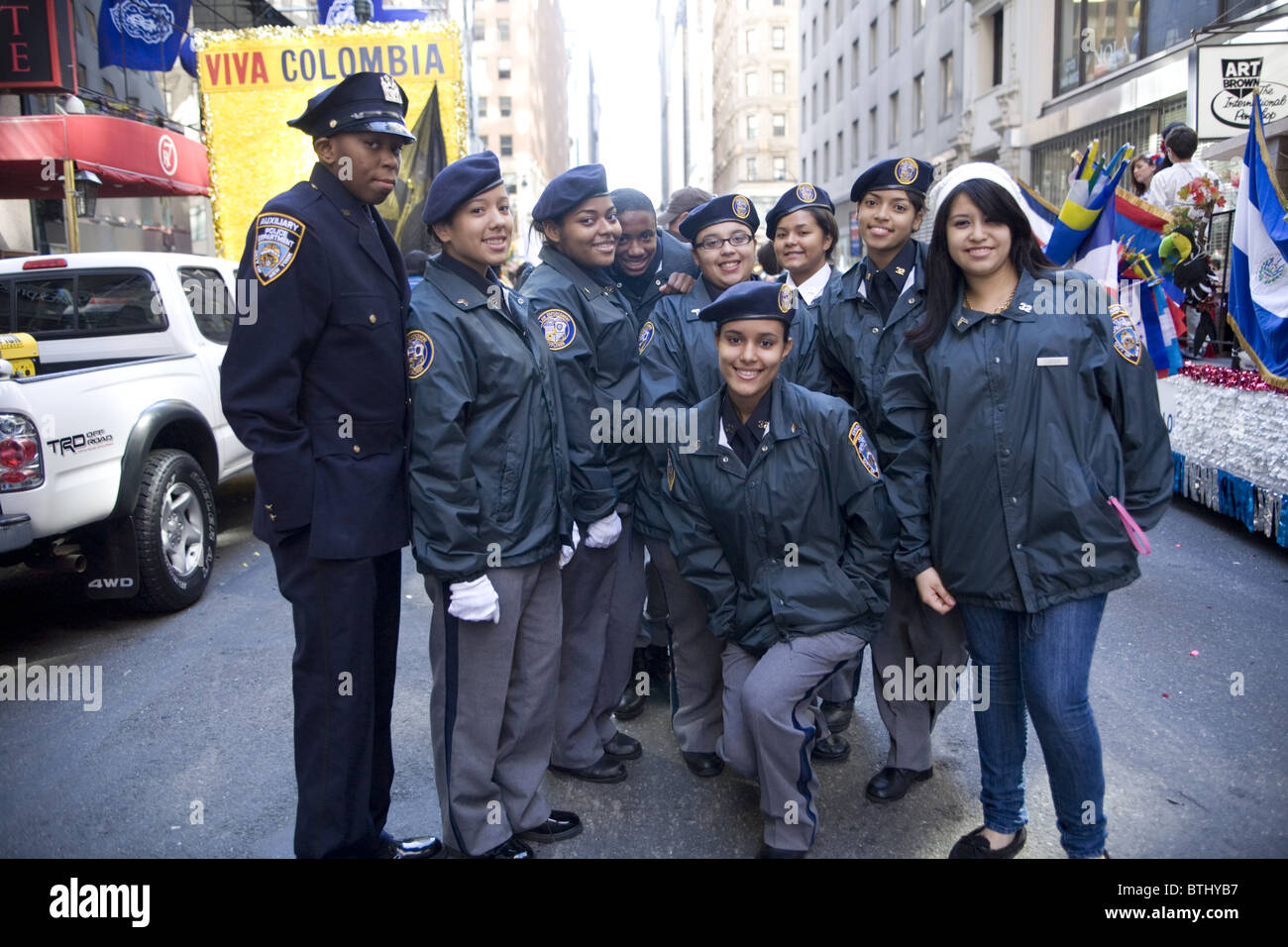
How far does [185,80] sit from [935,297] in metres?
22.6

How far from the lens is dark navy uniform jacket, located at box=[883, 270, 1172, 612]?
2.60m

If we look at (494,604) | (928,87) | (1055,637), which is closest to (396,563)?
(494,604)

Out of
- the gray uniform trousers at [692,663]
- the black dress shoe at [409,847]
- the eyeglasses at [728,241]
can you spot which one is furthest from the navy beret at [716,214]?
the black dress shoe at [409,847]

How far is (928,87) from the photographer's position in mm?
27859

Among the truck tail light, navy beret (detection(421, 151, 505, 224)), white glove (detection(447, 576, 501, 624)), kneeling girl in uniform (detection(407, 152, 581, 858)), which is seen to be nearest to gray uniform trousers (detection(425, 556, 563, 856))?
kneeling girl in uniform (detection(407, 152, 581, 858))

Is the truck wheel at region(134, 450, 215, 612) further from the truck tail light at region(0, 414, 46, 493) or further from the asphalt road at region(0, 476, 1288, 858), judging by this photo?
the truck tail light at region(0, 414, 46, 493)

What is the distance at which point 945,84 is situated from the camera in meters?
26.9

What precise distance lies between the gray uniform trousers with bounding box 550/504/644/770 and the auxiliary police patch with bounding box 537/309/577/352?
2.28 ft

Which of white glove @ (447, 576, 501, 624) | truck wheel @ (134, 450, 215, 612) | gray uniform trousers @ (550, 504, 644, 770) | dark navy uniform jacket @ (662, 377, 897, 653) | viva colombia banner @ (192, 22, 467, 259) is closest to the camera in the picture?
white glove @ (447, 576, 501, 624)

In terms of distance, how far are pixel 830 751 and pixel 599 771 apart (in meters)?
0.92

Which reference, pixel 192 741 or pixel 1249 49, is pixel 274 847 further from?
pixel 1249 49

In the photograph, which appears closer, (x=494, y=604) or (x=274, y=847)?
(x=494, y=604)

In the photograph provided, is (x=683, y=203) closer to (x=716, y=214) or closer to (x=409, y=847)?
(x=716, y=214)

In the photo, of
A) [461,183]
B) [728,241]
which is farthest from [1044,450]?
[461,183]
